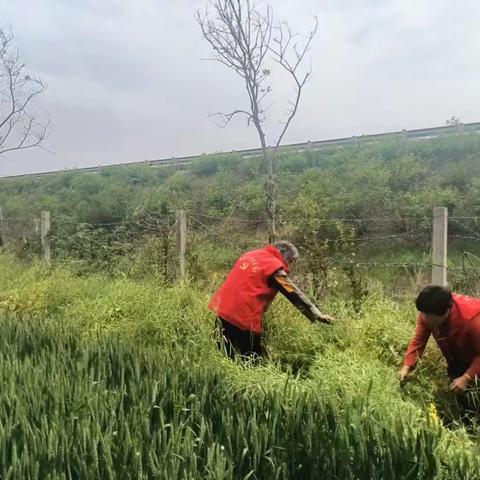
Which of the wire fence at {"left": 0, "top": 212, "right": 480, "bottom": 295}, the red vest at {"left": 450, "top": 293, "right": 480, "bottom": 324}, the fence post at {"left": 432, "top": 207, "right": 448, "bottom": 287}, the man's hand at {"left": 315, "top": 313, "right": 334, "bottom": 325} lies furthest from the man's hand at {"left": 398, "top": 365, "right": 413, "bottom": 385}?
the fence post at {"left": 432, "top": 207, "right": 448, "bottom": 287}

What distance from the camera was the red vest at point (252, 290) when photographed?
4.24 m

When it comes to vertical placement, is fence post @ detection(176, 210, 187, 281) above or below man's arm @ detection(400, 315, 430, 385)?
above

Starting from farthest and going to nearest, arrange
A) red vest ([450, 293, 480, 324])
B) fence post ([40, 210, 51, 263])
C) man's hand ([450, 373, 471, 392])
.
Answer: fence post ([40, 210, 51, 263]) → red vest ([450, 293, 480, 324]) → man's hand ([450, 373, 471, 392])

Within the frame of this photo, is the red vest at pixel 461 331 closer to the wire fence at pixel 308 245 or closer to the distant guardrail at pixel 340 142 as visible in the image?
the wire fence at pixel 308 245

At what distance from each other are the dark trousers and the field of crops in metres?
0.12

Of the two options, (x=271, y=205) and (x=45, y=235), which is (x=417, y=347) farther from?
(x=45, y=235)

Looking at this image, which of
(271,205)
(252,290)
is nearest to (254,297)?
(252,290)

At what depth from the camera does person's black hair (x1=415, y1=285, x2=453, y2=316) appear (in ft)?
10.3

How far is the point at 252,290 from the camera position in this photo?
4.25m

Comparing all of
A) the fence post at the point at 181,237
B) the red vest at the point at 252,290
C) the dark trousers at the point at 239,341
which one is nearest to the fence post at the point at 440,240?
the red vest at the point at 252,290

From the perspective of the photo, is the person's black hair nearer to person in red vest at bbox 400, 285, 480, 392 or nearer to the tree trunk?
person in red vest at bbox 400, 285, 480, 392

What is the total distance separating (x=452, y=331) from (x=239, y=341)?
1.67 meters

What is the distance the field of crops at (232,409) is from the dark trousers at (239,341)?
117 millimetres

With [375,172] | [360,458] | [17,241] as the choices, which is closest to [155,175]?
[17,241]
